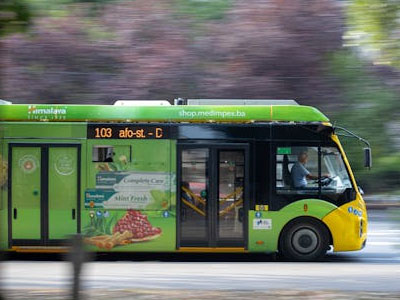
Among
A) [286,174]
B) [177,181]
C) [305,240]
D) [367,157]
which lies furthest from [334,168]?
[177,181]

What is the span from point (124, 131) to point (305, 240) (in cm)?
392

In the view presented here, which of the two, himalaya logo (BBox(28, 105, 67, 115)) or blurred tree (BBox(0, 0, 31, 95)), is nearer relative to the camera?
blurred tree (BBox(0, 0, 31, 95))

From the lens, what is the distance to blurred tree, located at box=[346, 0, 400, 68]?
262 inches

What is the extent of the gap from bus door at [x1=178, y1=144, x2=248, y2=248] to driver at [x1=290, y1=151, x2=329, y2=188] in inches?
35.4

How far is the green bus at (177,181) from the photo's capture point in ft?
39.9

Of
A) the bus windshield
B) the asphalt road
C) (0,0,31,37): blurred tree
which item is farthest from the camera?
the bus windshield

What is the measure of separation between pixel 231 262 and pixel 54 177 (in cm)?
366

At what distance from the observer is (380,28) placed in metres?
6.72

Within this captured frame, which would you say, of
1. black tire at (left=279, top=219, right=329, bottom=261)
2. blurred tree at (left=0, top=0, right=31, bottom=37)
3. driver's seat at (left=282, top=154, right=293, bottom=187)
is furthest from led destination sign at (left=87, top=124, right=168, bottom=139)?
blurred tree at (left=0, top=0, right=31, bottom=37)

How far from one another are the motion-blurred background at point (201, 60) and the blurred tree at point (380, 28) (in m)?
14.6

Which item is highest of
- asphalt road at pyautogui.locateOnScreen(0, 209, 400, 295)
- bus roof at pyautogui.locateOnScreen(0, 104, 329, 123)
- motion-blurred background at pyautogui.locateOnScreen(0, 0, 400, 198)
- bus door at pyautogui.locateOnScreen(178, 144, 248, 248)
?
motion-blurred background at pyautogui.locateOnScreen(0, 0, 400, 198)

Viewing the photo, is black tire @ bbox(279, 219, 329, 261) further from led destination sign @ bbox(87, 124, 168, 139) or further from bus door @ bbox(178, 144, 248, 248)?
led destination sign @ bbox(87, 124, 168, 139)

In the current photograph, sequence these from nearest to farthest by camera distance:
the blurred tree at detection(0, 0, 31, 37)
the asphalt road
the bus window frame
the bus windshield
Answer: the blurred tree at detection(0, 0, 31, 37) < the asphalt road < the bus window frame < the bus windshield

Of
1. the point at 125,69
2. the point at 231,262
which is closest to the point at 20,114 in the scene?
the point at 231,262
